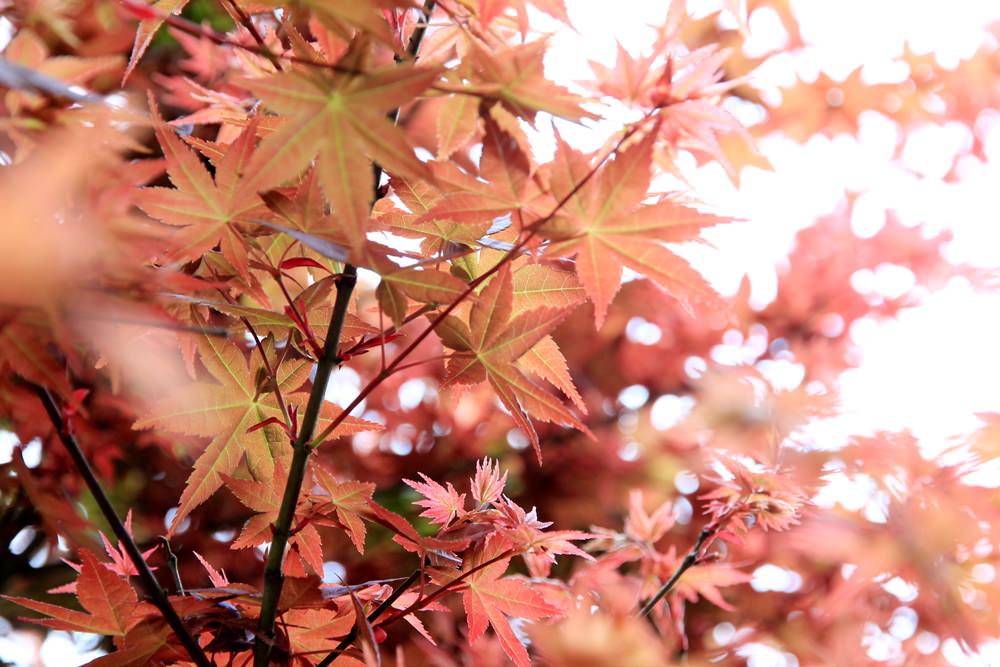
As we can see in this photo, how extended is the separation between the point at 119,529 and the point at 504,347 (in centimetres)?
25

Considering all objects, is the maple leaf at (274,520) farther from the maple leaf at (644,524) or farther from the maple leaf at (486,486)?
the maple leaf at (644,524)

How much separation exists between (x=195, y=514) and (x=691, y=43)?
4.66 ft

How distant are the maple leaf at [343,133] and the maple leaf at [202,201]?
0.09m

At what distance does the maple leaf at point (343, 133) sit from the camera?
40 cm

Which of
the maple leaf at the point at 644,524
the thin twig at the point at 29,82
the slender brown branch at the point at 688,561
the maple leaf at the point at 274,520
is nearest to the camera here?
the thin twig at the point at 29,82

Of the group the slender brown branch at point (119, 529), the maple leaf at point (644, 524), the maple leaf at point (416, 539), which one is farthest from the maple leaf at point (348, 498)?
the maple leaf at point (644, 524)

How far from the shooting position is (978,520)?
0.92 meters

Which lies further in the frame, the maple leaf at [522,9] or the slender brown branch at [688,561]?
the slender brown branch at [688,561]

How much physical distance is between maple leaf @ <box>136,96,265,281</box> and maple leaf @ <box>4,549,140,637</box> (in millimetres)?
202

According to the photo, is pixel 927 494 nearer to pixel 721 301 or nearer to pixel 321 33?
pixel 721 301

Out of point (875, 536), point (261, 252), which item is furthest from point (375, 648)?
point (875, 536)

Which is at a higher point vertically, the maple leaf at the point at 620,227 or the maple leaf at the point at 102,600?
the maple leaf at the point at 620,227

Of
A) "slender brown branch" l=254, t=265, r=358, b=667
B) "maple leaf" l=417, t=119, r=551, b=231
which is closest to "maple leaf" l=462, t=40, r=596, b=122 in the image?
"maple leaf" l=417, t=119, r=551, b=231

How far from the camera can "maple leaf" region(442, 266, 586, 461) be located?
0.49m
